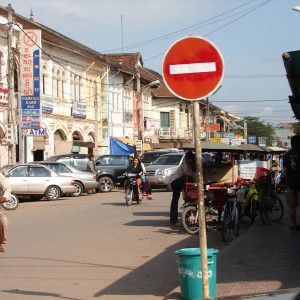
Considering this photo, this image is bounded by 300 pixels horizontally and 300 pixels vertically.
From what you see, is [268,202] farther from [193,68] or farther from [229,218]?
[193,68]

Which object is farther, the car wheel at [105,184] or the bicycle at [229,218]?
the car wheel at [105,184]

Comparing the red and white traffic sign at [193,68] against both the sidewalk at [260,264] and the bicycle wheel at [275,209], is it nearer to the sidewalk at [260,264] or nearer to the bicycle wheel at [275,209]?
the sidewalk at [260,264]

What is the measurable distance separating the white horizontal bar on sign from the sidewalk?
2.21m

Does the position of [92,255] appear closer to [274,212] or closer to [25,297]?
[25,297]

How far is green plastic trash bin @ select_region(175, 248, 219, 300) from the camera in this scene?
6879 mm

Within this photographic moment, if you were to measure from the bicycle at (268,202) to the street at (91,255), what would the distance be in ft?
6.68

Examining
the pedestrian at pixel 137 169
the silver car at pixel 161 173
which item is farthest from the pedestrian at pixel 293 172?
the silver car at pixel 161 173

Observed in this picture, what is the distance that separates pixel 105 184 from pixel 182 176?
15454mm

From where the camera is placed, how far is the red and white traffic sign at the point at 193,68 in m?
6.03

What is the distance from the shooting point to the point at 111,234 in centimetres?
1341

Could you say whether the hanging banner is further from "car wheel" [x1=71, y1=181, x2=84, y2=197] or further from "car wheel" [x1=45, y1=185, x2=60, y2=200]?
"car wheel" [x1=45, y1=185, x2=60, y2=200]

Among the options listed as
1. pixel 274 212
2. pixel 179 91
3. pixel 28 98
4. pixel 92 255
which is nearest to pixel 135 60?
pixel 28 98

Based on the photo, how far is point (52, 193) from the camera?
24.0 metres

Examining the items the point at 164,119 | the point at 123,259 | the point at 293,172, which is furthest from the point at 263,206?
the point at 164,119
